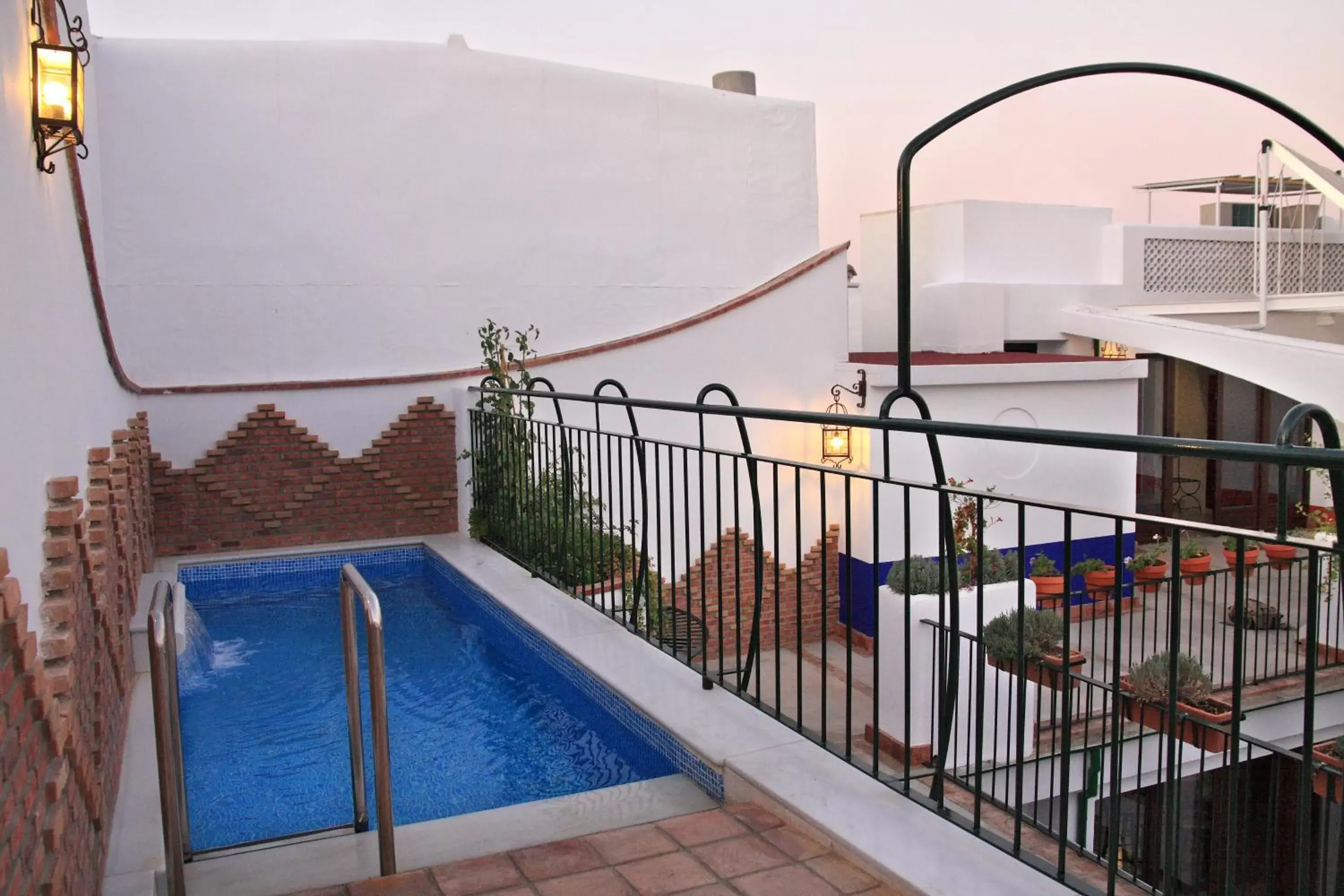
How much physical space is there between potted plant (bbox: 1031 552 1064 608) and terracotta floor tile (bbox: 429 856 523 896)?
717 cm

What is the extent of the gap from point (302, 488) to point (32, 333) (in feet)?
16.9

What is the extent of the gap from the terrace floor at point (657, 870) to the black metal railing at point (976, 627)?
334 millimetres

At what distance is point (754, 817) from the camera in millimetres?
2531

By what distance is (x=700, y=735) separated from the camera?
294 centimetres

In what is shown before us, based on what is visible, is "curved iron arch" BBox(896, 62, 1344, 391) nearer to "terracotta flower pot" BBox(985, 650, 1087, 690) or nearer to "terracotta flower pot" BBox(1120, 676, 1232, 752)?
"terracotta flower pot" BBox(1120, 676, 1232, 752)

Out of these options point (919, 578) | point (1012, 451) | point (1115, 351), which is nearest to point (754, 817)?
point (919, 578)

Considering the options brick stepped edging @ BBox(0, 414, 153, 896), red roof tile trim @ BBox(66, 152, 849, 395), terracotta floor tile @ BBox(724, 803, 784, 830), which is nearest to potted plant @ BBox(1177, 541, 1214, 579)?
red roof tile trim @ BBox(66, 152, 849, 395)

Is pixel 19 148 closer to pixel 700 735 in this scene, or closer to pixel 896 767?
pixel 700 735

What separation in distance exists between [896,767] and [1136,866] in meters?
2.13

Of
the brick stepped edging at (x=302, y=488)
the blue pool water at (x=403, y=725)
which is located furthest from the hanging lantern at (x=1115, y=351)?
the blue pool water at (x=403, y=725)

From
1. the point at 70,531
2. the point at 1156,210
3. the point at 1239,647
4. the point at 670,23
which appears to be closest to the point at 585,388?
the point at 670,23

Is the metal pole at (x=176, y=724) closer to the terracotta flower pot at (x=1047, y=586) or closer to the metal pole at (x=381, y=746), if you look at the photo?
the metal pole at (x=381, y=746)

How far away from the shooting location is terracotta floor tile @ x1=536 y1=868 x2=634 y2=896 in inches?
86.4

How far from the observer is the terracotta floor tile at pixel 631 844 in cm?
237
